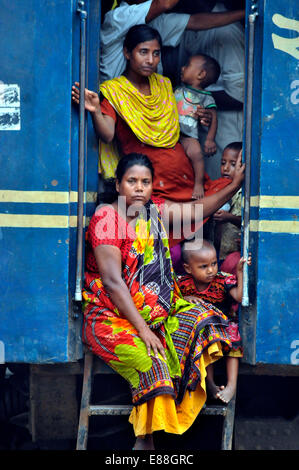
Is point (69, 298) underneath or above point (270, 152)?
underneath

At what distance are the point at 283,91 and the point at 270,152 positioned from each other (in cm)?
31

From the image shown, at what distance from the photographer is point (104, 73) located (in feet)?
11.5

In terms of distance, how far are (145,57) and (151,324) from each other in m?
1.58

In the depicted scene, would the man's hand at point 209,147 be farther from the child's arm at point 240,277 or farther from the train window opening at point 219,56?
the child's arm at point 240,277

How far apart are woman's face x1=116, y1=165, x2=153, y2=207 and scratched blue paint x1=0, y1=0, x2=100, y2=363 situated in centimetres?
33

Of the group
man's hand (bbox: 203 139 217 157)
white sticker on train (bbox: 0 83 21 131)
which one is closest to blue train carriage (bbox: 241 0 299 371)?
man's hand (bbox: 203 139 217 157)

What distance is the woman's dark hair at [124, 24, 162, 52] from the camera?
341 centimetres

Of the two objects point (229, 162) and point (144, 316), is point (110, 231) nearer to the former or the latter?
point (144, 316)

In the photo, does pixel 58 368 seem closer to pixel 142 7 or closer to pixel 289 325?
pixel 289 325

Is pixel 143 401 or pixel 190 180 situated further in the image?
pixel 190 180

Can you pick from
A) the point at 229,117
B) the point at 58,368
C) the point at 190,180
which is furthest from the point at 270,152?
the point at 58,368

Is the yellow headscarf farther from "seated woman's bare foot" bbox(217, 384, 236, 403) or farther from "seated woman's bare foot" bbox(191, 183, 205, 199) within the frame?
"seated woman's bare foot" bbox(217, 384, 236, 403)

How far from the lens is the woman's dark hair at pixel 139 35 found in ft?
11.2

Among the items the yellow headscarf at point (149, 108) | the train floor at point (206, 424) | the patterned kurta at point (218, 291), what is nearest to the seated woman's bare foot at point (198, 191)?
the yellow headscarf at point (149, 108)
